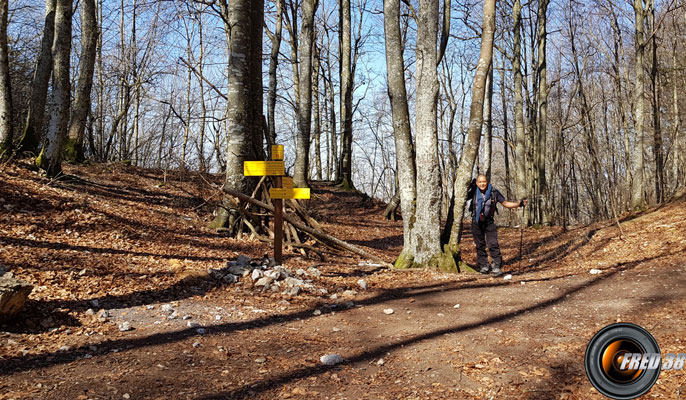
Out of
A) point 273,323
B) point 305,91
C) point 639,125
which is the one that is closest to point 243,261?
point 273,323

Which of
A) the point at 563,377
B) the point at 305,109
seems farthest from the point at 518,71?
the point at 563,377

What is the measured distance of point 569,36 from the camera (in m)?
21.8

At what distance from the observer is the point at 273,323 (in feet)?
15.6

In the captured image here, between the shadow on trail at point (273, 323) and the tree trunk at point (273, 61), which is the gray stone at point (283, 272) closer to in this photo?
the shadow on trail at point (273, 323)

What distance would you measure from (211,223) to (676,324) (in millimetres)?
7846

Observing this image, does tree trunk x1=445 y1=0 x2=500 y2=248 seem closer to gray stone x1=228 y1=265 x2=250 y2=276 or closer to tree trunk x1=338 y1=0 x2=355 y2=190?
gray stone x1=228 y1=265 x2=250 y2=276

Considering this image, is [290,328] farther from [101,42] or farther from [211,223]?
[101,42]

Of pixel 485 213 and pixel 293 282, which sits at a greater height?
pixel 485 213

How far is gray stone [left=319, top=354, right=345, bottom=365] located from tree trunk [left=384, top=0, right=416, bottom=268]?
4.30 m

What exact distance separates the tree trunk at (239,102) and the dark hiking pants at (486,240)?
465cm

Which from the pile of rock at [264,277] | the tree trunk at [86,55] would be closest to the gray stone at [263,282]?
the pile of rock at [264,277]

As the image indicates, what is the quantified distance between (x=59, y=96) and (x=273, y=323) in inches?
308

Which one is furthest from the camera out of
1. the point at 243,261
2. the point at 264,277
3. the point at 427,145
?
the point at 427,145

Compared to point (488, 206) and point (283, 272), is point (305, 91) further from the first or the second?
point (283, 272)
